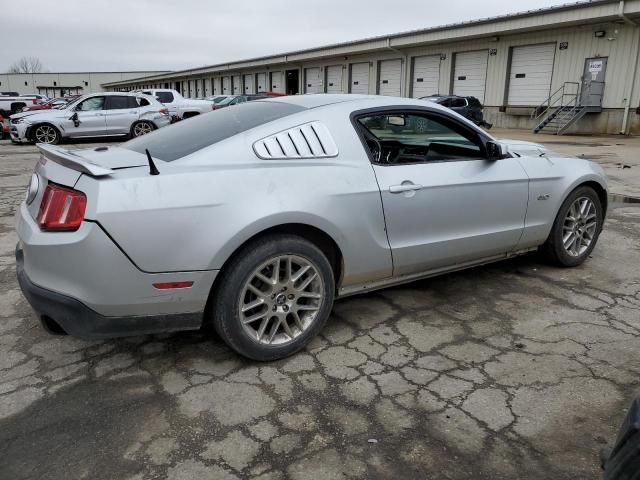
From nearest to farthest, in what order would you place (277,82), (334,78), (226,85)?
(334,78)
(277,82)
(226,85)

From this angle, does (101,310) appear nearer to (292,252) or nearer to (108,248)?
(108,248)

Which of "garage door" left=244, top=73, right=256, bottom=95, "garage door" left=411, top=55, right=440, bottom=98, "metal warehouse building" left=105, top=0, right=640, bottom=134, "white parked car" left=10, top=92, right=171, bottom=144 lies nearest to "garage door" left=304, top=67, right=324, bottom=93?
"metal warehouse building" left=105, top=0, right=640, bottom=134

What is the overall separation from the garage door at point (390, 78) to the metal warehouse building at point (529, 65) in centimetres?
6

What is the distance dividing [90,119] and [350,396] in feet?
49.7

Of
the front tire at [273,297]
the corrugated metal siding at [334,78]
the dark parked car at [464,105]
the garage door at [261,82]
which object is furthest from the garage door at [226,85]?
the front tire at [273,297]

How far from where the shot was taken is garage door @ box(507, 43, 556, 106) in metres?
23.1

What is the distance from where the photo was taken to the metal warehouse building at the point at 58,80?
9131 cm

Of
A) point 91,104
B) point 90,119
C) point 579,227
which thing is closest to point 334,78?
point 91,104

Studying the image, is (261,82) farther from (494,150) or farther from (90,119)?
(494,150)

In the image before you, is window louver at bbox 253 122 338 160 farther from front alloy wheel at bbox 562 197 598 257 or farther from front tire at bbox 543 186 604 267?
front alloy wheel at bbox 562 197 598 257

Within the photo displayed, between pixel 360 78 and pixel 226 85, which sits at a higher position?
pixel 226 85

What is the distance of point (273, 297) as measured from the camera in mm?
2910

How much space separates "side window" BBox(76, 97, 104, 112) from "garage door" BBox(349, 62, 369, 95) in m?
20.1

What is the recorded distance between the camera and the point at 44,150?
3090mm
